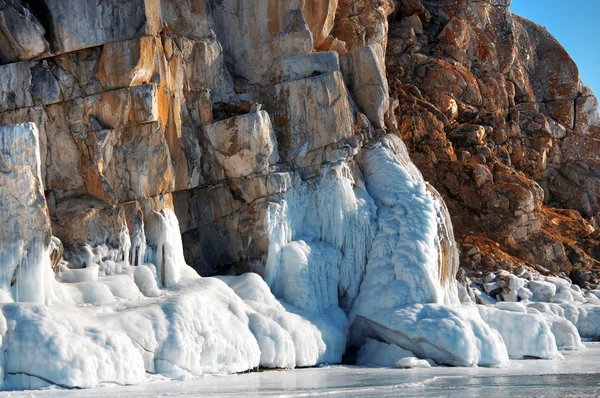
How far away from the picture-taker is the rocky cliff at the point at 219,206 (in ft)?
67.5

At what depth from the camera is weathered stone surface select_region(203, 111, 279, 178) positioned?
87.7 feet

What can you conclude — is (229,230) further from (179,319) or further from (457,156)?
(457,156)

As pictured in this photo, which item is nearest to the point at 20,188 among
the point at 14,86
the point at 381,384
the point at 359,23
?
the point at 14,86

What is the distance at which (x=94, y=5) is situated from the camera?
23906 mm

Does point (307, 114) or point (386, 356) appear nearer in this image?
point (386, 356)

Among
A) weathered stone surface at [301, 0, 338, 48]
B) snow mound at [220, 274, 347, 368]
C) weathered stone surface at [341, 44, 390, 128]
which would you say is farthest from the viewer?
weathered stone surface at [341, 44, 390, 128]

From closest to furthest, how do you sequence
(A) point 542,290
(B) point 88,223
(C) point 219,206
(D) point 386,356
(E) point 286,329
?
(B) point 88,223 < (E) point 286,329 < (D) point 386,356 < (C) point 219,206 < (A) point 542,290

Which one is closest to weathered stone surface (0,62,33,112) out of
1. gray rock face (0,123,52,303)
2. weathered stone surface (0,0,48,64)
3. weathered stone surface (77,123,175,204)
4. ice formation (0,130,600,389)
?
weathered stone surface (0,0,48,64)

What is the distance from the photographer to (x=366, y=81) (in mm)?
30562

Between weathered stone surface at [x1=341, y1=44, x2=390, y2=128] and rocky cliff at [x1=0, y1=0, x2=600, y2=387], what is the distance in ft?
0.19

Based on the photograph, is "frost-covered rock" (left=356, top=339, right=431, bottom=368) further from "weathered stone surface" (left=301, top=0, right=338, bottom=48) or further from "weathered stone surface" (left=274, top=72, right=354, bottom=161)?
"weathered stone surface" (left=301, top=0, right=338, bottom=48)

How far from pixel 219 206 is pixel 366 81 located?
20.4ft

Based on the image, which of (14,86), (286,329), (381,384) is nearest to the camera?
(381,384)

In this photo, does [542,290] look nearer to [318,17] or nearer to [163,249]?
[318,17]
